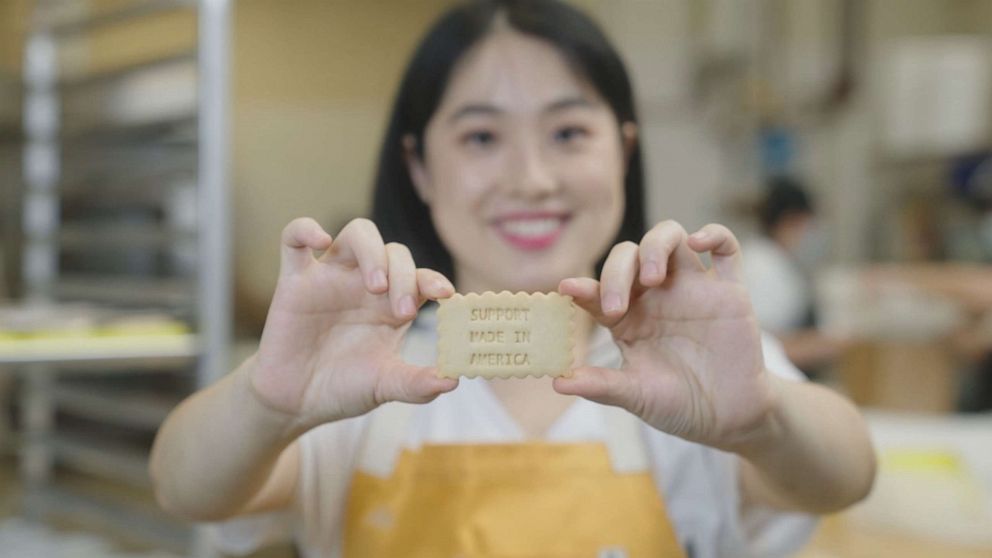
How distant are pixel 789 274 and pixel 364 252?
7.58 ft

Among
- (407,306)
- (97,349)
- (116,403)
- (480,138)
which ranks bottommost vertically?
(116,403)

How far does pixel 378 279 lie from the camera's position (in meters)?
0.57

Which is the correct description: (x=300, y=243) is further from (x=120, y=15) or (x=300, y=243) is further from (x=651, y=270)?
Answer: (x=120, y=15)

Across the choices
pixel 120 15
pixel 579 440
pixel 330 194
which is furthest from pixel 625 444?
pixel 330 194

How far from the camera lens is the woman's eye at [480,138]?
80 cm


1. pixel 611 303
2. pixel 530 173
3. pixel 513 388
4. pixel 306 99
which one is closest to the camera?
pixel 611 303

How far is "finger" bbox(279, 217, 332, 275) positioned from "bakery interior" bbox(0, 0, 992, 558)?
61 millimetres

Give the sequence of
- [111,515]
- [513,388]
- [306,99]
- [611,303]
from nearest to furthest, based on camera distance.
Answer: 1. [611,303]
2. [513,388]
3. [111,515]
4. [306,99]

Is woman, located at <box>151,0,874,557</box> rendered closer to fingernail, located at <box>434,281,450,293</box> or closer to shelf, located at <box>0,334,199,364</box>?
fingernail, located at <box>434,281,450,293</box>

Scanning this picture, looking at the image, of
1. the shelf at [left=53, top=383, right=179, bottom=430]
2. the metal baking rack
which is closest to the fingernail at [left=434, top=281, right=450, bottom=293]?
the metal baking rack

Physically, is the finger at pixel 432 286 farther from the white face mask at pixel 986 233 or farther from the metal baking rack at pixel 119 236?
the white face mask at pixel 986 233

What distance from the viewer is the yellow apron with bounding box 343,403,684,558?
0.82 meters

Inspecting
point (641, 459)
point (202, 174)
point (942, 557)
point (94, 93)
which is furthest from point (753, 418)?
point (94, 93)

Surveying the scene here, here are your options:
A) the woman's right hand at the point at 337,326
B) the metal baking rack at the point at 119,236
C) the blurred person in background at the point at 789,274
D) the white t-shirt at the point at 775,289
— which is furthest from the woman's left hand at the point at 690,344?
the white t-shirt at the point at 775,289
